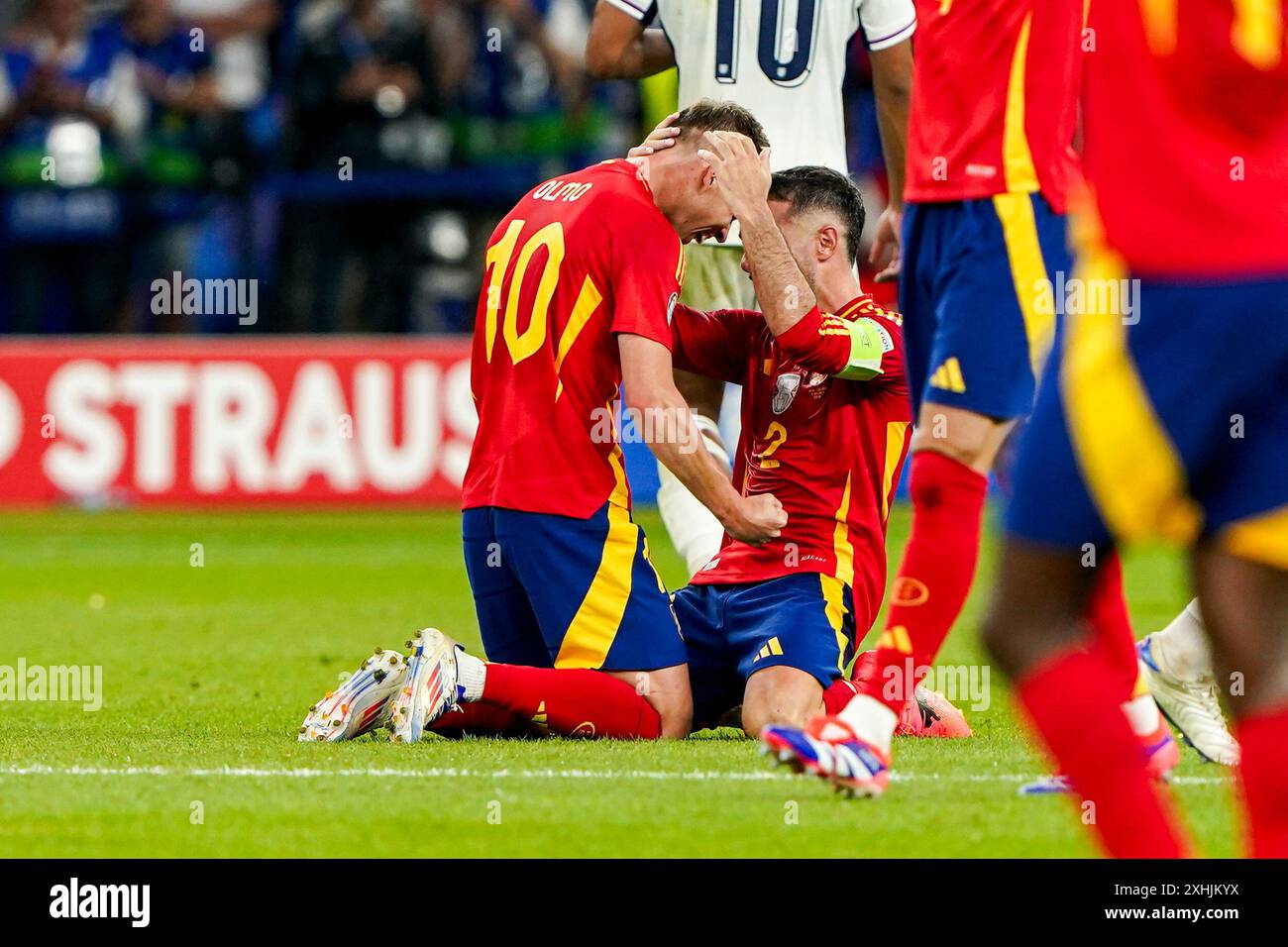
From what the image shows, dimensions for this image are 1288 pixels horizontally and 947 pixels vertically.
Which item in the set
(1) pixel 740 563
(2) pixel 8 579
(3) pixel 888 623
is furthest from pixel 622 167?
(2) pixel 8 579

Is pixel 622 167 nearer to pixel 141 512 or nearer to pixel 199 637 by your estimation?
pixel 199 637

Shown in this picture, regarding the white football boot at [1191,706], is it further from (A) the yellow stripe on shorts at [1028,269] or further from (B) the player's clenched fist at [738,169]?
(B) the player's clenched fist at [738,169]

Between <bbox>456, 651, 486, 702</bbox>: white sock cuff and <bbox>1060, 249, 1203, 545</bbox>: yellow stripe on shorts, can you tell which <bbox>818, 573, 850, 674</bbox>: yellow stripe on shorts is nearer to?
<bbox>456, 651, 486, 702</bbox>: white sock cuff

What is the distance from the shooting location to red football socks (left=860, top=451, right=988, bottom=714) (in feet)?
14.8

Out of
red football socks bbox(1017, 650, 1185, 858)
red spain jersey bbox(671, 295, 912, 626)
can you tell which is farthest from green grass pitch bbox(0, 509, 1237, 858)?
red football socks bbox(1017, 650, 1185, 858)

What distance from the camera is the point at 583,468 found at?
18.3 feet

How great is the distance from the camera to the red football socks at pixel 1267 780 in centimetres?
279

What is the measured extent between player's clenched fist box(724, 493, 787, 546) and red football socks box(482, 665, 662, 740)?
0.51 meters

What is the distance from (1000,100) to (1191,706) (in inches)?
67.9

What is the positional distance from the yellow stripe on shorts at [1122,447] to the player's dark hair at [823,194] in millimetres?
2943

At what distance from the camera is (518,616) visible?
5.82 meters

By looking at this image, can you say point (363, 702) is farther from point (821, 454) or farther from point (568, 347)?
point (821, 454)

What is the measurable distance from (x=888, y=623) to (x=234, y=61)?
478 inches

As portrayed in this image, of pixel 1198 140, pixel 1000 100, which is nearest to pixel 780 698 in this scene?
pixel 1000 100
